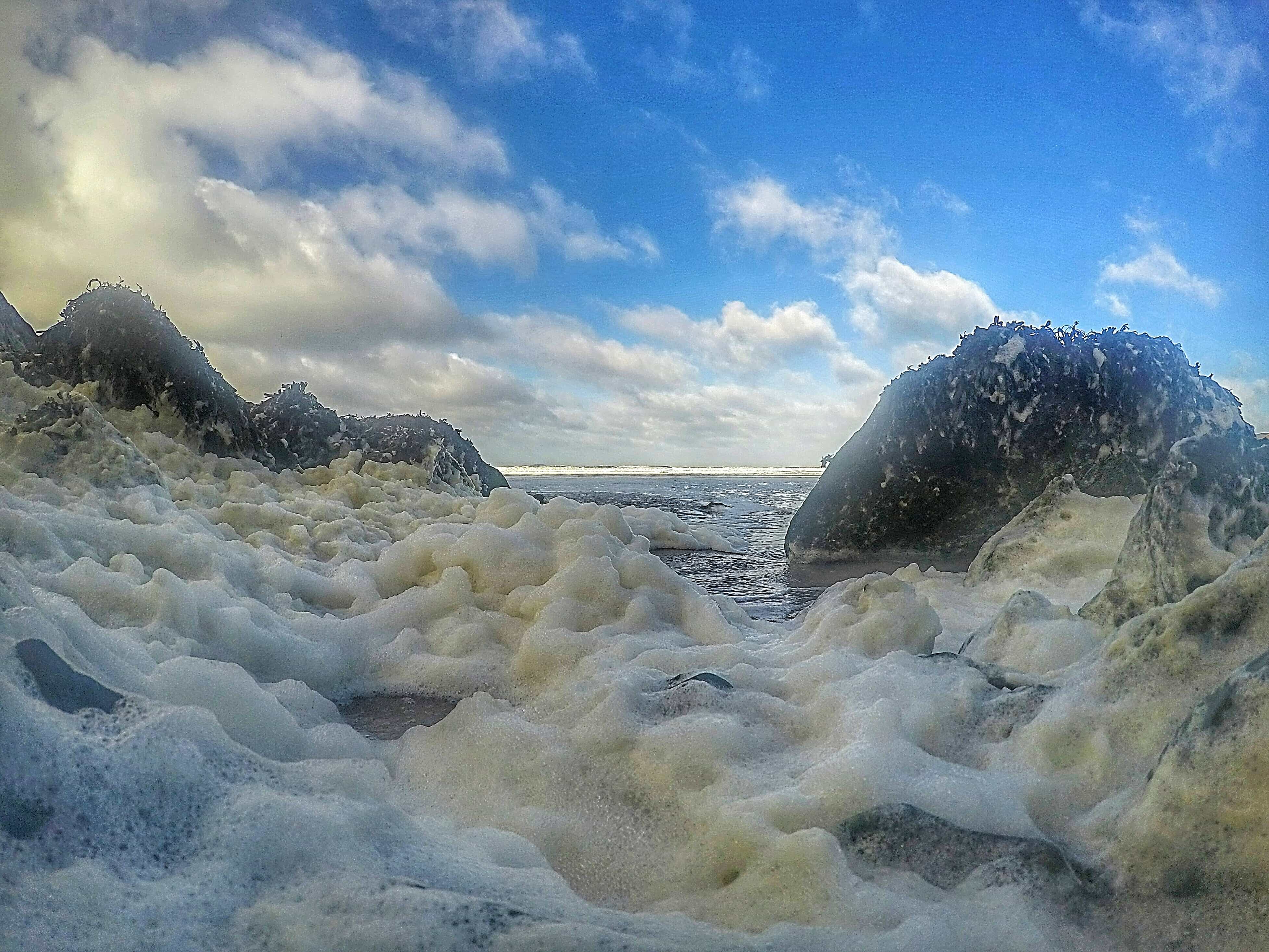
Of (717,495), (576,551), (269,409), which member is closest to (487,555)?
(576,551)

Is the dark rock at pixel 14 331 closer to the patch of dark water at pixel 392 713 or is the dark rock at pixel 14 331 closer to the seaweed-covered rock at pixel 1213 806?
the patch of dark water at pixel 392 713

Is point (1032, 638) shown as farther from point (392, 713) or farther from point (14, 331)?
point (14, 331)

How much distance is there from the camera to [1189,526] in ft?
7.91

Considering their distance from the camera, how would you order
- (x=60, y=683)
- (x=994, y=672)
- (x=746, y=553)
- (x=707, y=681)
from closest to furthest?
1. (x=60, y=683)
2. (x=994, y=672)
3. (x=707, y=681)
4. (x=746, y=553)

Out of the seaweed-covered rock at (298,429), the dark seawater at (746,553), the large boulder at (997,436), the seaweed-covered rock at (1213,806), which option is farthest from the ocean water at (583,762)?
the seaweed-covered rock at (298,429)

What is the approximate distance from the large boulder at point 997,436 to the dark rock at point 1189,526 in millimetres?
2135

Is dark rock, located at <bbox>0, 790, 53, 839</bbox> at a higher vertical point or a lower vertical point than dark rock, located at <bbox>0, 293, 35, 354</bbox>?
lower

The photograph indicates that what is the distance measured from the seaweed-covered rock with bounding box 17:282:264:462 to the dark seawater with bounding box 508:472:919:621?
3.37 m

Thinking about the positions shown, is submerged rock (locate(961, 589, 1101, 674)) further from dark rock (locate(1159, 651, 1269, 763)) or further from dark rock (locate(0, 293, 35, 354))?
dark rock (locate(0, 293, 35, 354))

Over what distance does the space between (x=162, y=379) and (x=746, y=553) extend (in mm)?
5803

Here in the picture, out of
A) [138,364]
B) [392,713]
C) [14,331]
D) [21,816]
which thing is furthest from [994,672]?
[14,331]

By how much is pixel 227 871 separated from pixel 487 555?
2.39 m

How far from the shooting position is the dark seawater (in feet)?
14.8

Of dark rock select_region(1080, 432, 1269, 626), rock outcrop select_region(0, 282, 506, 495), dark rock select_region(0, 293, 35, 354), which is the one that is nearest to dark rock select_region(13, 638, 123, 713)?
dark rock select_region(1080, 432, 1269, 626)
